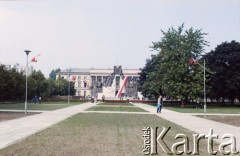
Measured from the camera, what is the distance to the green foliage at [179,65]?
58.3 metres

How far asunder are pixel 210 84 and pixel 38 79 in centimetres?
4408

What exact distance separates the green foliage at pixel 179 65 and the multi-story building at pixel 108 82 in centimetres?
4763

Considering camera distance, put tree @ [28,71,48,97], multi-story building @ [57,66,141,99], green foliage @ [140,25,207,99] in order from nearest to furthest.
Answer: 1. green foliage @ [140,25,207,99]
2. tree @ [28,71,48,97]
3. multi-story building @ [57,66,141,99]

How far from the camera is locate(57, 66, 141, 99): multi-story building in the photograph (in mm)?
130625

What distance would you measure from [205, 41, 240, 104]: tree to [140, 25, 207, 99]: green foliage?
26.5ft

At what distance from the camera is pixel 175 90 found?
58375 millimetres

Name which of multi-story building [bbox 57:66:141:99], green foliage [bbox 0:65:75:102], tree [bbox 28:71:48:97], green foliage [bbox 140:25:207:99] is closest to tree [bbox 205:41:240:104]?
green foliage [bbox 140:25:207:99]

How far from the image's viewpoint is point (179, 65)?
194 feet

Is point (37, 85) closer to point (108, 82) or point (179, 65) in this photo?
point (179, 65)

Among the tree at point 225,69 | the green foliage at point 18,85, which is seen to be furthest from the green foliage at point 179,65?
the green foliage at point 18,85

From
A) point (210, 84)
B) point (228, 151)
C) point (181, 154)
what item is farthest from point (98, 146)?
point (210, 84)

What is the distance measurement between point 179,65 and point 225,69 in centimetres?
1335

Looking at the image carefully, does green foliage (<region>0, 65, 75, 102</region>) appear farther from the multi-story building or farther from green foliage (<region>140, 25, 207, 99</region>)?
green foliage (<region>140, 25, 207, 99</region>)

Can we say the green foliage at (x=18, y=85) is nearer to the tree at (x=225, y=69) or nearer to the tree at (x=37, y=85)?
the tree at (x=37, y=85)
